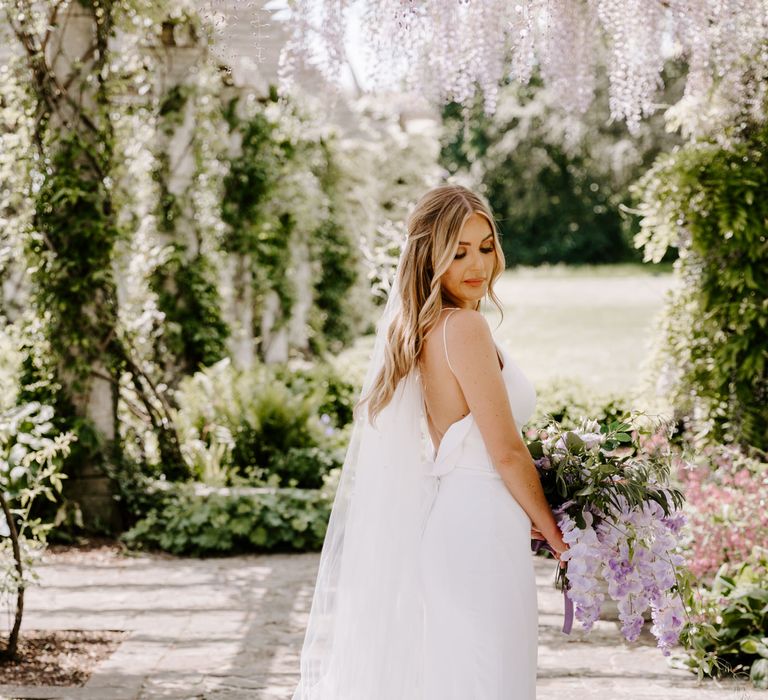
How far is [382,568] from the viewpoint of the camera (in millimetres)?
→ 2439

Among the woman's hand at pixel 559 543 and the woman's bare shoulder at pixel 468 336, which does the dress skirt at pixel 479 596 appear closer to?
the woman's hand at pixel 559 543

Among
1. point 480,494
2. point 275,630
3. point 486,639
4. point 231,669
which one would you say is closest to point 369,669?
point 486,639

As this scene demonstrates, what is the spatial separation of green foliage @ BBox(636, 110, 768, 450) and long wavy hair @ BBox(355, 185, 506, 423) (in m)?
3.28

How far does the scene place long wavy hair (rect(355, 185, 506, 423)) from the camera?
7.51ft

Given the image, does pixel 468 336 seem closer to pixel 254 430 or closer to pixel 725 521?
pixel 725 521

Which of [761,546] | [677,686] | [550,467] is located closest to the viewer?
[550,467]

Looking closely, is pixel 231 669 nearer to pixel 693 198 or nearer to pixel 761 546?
pixel 761 546

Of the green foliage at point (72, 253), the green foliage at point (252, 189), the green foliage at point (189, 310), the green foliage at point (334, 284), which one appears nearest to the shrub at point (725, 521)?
the green foliage at point (72, 253)

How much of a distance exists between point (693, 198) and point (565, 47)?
1048mm

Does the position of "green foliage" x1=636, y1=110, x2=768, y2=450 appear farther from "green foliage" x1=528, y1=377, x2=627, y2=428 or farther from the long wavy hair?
the long wavy hair

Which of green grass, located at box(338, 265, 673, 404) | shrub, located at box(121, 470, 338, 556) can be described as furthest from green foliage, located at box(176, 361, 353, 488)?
green grass, located at box(338, 265, 673, 404)

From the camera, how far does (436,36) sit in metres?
5.12

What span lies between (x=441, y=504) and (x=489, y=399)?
0.95ft

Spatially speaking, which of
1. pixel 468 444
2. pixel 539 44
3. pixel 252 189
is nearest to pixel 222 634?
pixel 468 444
